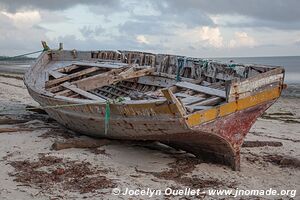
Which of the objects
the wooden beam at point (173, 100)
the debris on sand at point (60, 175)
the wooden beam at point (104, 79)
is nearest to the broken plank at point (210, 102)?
the wooden beam at point (173, 100)

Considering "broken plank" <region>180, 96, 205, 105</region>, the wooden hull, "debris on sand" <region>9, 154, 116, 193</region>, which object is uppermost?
"broken plank" <region>180, 96, 205, 105</region>

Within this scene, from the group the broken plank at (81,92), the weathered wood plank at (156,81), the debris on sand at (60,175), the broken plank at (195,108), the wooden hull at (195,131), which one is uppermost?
the weathered wood plank at (156,81)

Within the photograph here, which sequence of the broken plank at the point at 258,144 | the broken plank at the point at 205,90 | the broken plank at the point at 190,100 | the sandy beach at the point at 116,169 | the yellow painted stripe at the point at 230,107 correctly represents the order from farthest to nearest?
the broken plank at the point at 258,144
the broken plank at the point at 205,90
the broken plank at the point at 190,100
the yellow painted stripe at the point at 230,107
the sandy beach at the point at 116,169

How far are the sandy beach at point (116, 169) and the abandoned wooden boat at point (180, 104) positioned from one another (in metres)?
0.34

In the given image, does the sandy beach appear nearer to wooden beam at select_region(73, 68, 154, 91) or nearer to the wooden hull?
the wooden hull

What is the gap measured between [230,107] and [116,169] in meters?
1.92

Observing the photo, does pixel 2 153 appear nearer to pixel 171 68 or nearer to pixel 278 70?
pixel 171 68

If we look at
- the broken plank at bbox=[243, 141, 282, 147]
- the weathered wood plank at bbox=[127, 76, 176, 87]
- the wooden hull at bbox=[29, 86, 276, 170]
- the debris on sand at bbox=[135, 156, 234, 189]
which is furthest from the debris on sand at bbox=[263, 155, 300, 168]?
the weathered wood plank at bbox=[127, 76, 176, 87]

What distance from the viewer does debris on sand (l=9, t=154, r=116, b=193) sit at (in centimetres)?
535

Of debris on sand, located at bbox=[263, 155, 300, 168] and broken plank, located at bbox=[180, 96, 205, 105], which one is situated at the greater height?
broken plank, located at bbox=[180, 96, 205, 105]

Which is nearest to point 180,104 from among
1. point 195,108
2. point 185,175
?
point 195,108

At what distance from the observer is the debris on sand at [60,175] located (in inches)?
211

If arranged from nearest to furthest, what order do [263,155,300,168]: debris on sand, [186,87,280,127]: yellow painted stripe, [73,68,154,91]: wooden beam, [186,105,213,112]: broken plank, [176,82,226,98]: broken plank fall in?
[186,87,280,127]: yellow painted stripe, [186,105,213,112]: broken plank, [176,82,226,98]: broken plank, [263,155,300,168]: debris on sand, [73,68,154,91]: wooden beam

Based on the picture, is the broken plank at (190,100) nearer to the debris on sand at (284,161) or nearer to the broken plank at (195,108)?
the broken plank at (195,108)
